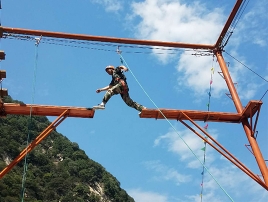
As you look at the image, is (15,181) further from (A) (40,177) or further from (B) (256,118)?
(B) (256,118)

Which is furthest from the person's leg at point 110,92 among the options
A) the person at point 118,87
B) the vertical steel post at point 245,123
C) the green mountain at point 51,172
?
the green mountain at point 51,172

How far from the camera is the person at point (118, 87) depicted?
32.7 ft

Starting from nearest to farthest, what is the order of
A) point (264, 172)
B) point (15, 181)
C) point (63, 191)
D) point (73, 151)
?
point (264, 172)
point (15, 181)
point (63, 191)
point (73, 151)

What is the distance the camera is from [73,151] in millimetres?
87625

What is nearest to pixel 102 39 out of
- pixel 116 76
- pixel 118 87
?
pixel 116 76

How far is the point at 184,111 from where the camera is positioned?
10.2 m

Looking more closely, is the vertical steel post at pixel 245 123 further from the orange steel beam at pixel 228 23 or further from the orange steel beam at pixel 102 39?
the orange steel beam at pixel 102 39

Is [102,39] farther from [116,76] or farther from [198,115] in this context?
[198,115]

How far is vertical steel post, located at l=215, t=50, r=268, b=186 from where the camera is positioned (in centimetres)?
937

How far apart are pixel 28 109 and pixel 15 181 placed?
47572 mm

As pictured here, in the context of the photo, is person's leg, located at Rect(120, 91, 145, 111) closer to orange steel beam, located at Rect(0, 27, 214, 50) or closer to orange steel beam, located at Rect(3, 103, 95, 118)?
orange steel beam, located at Rect(3, 103, 95, 118)

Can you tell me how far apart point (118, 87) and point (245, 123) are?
11.5 ft

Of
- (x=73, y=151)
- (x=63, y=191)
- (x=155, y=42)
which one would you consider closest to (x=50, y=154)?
(x=73, y=151)

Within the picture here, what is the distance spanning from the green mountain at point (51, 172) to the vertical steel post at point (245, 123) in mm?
41413
